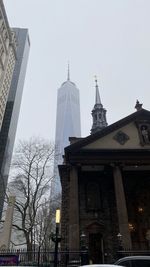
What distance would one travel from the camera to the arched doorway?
762 inches

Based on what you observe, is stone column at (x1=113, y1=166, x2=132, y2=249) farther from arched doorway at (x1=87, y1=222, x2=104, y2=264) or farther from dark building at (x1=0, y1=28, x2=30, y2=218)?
dark building at (x1=0, y1=28, x2=30, y2=218)

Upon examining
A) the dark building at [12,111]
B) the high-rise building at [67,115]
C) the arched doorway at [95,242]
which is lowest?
the arched doorway at [95,242]

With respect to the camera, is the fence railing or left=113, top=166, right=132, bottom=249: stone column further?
left=113, top=166, right=132, bottom=249: stone column

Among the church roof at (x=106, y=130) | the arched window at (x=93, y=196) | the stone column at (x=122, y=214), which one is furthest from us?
the arched window at (x=93, y=196)

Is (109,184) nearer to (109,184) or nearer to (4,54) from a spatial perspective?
(109,184)

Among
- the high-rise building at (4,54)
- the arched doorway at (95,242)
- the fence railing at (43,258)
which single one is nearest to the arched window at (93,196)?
the arched doorway at (95,242)

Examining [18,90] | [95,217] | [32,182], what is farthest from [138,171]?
[18,90]

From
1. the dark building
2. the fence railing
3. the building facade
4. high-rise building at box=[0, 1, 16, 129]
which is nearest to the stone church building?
the building facade

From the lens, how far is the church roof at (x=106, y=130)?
67.5 feet

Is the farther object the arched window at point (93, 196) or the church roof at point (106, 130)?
the arched window at point (93, 196)

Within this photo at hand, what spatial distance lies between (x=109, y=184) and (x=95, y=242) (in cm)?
551

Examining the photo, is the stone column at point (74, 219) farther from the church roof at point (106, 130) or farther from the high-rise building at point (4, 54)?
the high-rise building at point (4, 54)

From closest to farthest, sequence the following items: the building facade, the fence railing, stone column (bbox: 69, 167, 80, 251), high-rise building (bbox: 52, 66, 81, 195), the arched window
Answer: the fence railing, stone column (bbox: 69, 167, 80, 251), the building facade, the arched window, high-rise building (bbox: 52, 66, 81, 195)

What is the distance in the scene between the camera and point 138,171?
75.2 feet
